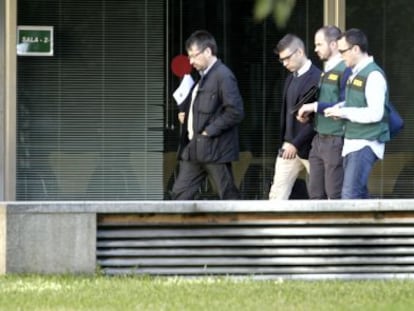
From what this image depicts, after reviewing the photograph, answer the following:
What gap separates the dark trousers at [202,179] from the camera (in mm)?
9094

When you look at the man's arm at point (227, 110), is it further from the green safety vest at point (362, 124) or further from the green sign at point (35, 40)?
the green sign at point (35, 40)

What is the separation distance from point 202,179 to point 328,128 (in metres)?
1.29

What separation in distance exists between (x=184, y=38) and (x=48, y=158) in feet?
6.39

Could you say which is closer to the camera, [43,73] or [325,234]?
[325,234]

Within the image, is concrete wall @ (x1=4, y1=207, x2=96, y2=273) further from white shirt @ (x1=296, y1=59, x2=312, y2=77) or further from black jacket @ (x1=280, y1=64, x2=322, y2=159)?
white shirt @ (x1=296, y1=59, x2=312, y2=77)

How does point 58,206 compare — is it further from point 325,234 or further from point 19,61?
point 19,61

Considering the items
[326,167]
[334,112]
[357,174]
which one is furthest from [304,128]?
[357,174]

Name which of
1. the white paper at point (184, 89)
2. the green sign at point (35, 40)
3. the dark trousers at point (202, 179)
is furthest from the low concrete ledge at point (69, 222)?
the green sign at point (35, 40)

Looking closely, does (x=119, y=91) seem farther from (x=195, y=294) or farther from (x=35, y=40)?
(x=195, y=294)

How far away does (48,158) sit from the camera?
11883mm

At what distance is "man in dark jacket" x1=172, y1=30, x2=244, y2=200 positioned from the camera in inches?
356

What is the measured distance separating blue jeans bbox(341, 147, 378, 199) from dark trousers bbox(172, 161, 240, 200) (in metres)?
1.15

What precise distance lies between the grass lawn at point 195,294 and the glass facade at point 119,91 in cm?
431

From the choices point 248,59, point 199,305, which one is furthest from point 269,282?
point 248,59
